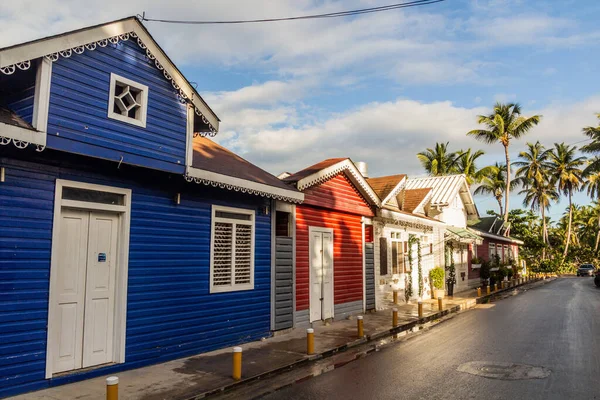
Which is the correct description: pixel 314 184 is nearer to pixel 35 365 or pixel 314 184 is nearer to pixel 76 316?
pixel 76 316

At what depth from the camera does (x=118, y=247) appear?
8.22m

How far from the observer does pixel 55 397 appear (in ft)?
21.1

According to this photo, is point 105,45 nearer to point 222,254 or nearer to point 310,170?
point 222,254

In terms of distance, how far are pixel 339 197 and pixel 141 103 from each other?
25.8ft

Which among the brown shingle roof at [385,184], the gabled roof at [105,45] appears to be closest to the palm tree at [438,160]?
the brown shingle roof at [385,184]

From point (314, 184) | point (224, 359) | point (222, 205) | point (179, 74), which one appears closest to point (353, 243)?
point (314, 184)

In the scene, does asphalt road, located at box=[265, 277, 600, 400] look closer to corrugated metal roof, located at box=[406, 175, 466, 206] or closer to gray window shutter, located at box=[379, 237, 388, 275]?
gray window shutter, located at box=[379, 237, 388, 275]

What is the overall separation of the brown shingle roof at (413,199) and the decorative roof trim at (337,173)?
6.54m

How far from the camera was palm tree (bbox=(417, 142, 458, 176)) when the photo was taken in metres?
47.3

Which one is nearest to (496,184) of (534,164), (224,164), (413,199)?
(534,164)

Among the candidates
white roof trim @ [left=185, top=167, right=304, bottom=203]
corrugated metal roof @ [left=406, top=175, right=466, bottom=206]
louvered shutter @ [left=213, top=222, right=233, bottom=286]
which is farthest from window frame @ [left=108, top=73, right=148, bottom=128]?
corrugated metal roof @ [left=406, top=175, right=466, bottom=206]

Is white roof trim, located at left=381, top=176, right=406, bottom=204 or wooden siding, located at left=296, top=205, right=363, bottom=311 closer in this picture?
wooden siding, located at left=296, top=205, right=363, bottom=311

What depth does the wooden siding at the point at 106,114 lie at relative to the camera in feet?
23.1

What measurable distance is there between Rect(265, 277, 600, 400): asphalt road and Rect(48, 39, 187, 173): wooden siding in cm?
455
